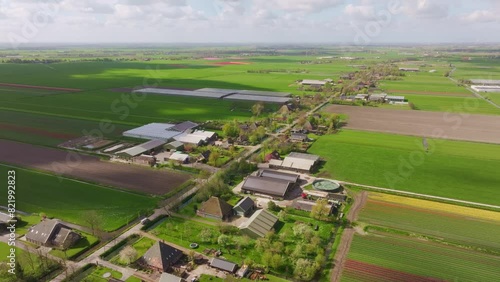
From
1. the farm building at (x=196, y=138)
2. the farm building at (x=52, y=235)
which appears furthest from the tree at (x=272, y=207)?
the farm building at (x=196, y=138)

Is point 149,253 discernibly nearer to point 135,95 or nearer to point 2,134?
point 2,134

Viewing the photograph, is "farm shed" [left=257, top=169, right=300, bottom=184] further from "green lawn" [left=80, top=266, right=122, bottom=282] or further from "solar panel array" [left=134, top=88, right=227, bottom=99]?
"solar panel array" [left=134, top=88, right=227, bottom=99]

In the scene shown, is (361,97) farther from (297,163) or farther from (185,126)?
(297,163)

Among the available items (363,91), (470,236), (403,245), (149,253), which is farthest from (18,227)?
(363,91)

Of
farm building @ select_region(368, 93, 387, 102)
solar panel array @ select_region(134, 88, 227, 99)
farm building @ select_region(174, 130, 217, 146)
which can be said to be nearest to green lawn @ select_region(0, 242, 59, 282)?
farm building @ select_region(174, 130, 217, 146)

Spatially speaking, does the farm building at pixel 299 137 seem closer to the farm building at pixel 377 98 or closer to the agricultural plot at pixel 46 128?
the agricultural plot at pixel 46 128

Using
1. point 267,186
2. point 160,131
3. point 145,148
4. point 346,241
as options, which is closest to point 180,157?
point 145,148
